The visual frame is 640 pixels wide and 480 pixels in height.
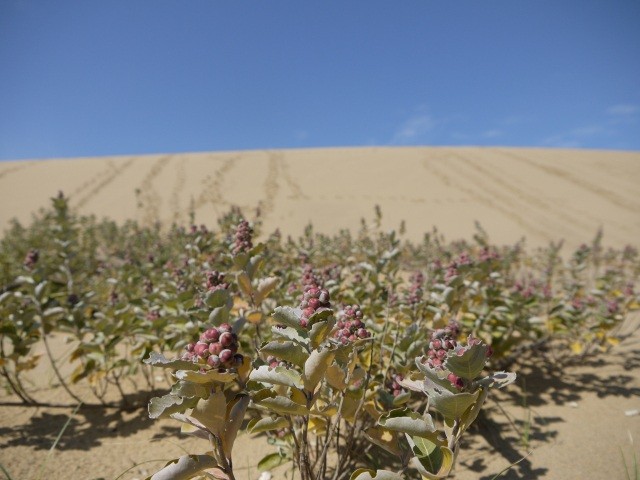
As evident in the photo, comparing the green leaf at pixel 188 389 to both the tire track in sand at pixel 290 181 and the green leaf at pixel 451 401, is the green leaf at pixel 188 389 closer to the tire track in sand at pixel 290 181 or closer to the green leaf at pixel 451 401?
the green leaf at pixel 451 401

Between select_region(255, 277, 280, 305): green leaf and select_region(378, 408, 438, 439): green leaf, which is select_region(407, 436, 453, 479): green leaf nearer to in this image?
select_region(378, 408, 438, 439): green leaf

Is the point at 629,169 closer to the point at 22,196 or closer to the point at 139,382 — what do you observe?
the point at 139,382

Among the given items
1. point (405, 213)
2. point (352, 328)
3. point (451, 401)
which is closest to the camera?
point (451, 401)

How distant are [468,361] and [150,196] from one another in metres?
27.2

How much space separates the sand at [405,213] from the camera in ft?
8.21

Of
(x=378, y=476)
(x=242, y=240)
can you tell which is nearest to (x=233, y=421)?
(x=378, y=476)

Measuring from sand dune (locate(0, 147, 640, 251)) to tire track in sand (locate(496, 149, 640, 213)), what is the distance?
0.29ft

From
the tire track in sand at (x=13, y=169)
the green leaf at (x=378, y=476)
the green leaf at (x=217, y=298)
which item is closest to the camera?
the green leaf at (x=378, y=476)

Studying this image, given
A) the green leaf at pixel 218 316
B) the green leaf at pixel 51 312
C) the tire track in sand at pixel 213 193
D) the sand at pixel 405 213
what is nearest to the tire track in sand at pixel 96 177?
the sand at pixel 405 213

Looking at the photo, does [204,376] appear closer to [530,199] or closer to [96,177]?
[530,199]

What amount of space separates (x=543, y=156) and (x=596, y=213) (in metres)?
16.5

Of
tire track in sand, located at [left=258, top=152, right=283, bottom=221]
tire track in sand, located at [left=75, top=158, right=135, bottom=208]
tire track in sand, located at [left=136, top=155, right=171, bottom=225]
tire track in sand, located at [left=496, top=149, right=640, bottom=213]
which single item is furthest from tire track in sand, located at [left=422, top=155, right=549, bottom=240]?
tire track in sand, located at [left=75, top=158, right=135, bottom=208]

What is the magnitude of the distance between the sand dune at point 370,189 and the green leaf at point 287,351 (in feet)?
50.4

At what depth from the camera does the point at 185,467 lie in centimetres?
108
